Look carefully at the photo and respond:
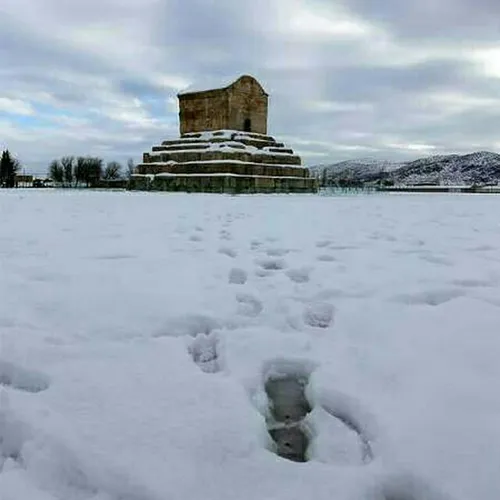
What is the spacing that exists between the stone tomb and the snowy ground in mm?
21545

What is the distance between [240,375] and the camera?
7.36ft

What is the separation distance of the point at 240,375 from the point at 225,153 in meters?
25.6

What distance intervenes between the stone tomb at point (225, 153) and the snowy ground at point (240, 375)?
21545mm

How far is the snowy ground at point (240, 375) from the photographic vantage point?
1.58m

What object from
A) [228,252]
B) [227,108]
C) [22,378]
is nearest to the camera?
[22,378]

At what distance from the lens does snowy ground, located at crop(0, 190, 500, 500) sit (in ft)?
5.18

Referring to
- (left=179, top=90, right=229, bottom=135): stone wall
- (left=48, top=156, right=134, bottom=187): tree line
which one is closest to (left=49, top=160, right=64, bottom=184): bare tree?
(left=48, top=156, right=134, bottom=187): tree line

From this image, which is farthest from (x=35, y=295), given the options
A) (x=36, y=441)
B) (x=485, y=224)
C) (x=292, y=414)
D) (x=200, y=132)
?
(x=200, y=132)

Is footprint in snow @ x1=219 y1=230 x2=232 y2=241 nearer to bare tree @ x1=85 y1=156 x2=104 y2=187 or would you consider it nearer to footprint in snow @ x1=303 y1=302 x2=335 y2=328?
footprint in snow @ x1=303 y1=302 x2=335 y2=328

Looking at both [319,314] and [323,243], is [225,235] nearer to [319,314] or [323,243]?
[323,243]

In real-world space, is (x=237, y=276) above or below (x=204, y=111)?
below

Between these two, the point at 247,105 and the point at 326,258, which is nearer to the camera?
the point at 326,258

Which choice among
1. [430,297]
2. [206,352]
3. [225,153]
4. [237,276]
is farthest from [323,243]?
[225,153]

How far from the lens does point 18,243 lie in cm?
539
